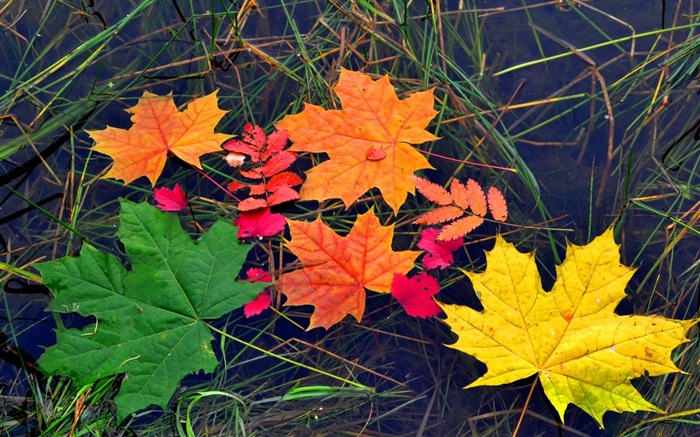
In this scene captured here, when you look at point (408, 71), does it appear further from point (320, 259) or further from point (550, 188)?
point (320, 259)

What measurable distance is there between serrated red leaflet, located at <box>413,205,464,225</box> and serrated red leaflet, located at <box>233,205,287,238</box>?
0.44 metres

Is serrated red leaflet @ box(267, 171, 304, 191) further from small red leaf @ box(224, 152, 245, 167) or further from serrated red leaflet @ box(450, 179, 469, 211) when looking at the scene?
serrated red leaflet @ box(450, 179, 469, 211)

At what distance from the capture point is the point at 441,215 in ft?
6.64

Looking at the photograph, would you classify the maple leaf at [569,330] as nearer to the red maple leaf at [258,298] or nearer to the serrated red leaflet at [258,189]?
the red maple leaf at [258,298]

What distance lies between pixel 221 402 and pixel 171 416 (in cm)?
16

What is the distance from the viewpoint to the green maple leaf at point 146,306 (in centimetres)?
178

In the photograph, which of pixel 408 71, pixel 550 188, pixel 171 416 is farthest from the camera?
pixel 408 71

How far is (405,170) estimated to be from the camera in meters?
2.04

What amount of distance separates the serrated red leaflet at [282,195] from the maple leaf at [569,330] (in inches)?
24.4

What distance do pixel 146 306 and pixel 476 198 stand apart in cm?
104

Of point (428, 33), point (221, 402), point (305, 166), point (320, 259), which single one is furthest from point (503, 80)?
point (221, 402)

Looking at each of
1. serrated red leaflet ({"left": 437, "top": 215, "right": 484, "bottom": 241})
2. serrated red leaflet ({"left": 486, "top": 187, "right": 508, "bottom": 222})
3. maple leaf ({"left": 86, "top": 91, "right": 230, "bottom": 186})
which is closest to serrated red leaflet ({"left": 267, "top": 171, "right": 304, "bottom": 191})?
maple leaf ({"left": 86, "top": 91, "right": 230, "bottom": 186})

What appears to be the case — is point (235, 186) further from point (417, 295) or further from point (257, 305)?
point (417, 295)

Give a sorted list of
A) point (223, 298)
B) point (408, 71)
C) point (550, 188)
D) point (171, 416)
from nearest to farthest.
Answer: point (223, 298) → point (171, 416) → point (550, 188) → point (408, 71)
